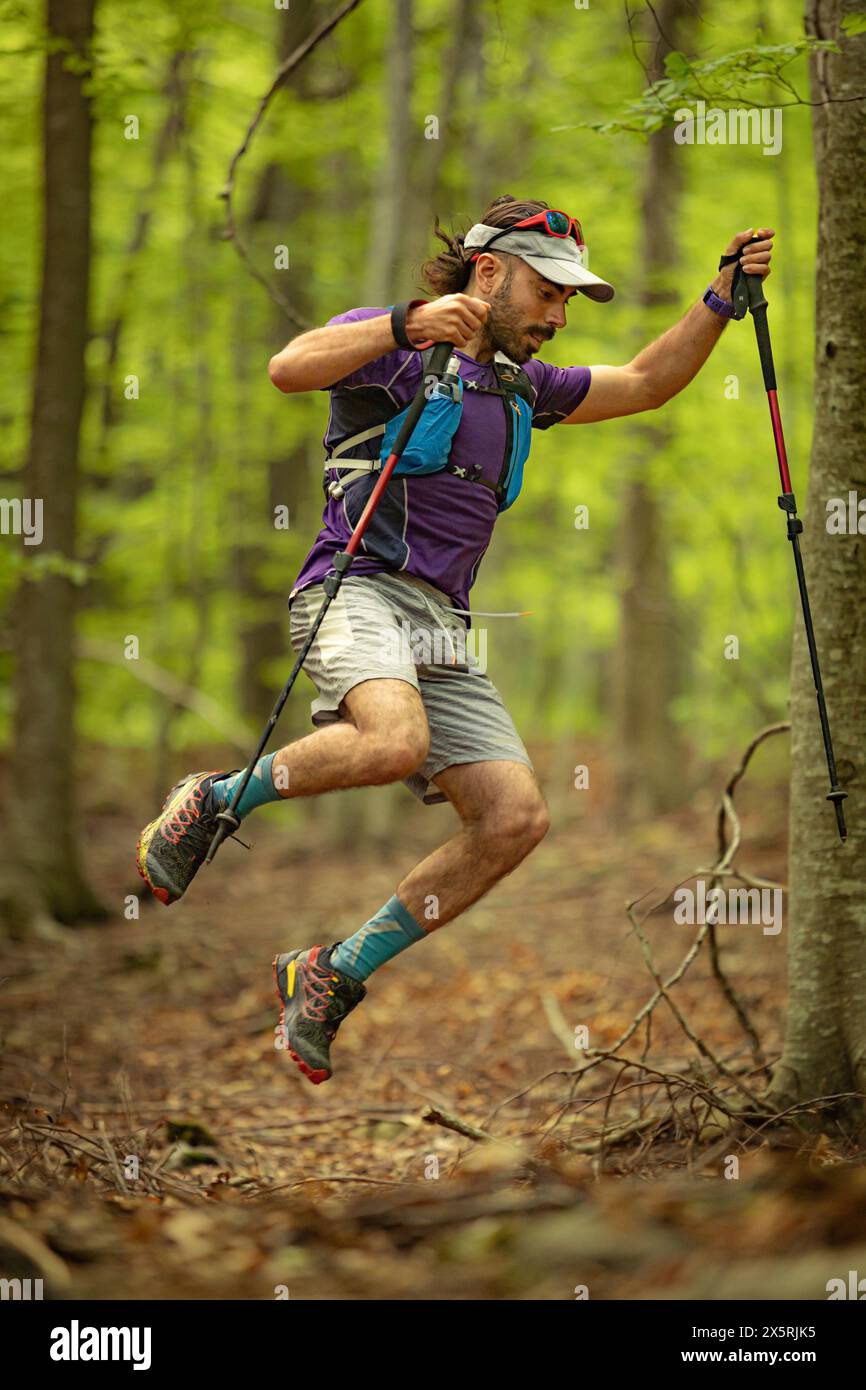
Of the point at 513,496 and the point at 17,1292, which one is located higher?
the point at 513,496

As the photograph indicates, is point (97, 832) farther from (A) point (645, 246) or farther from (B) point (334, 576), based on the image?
(B) point (334, 576)

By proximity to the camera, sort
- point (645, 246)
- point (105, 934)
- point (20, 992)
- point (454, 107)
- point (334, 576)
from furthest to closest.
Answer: point (454, 107), point (645, 246), point (105, 934), point (20, 992), point (334, 576)

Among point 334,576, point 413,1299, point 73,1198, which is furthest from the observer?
point 334,576

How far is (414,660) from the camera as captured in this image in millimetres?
4527

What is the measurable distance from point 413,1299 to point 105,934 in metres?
7.25

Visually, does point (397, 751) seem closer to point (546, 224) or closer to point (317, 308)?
point (546, 224)

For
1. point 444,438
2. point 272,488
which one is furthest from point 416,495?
point 272,488

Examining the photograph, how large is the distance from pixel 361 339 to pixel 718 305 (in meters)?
1.38

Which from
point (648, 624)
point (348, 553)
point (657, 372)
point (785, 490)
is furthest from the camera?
point (648, 624)

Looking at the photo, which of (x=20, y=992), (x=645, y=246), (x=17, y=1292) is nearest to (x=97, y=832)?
(x=20, y=992)

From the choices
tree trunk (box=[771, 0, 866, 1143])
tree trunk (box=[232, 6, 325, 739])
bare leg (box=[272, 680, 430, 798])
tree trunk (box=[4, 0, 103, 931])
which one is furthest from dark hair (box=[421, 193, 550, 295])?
tree trunk (box=[232, 6, 325, 739])

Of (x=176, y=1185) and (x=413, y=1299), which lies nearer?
(x=413, y=1299)

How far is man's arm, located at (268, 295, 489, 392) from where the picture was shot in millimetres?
4020

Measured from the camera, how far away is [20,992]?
8195 millimetres
